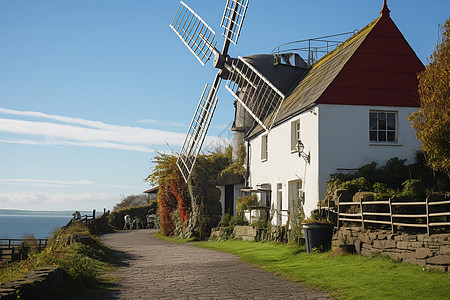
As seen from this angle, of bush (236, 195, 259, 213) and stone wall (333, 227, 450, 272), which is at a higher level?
→ bush (236, 195, 259, 213)

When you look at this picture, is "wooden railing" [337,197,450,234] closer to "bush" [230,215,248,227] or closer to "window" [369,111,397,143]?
"window" [369,111,397,143]

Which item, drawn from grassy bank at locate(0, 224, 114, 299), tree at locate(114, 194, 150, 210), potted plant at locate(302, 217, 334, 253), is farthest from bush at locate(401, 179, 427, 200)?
tree at locate(114, 194, 150, 210)

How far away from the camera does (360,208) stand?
47.2 ft

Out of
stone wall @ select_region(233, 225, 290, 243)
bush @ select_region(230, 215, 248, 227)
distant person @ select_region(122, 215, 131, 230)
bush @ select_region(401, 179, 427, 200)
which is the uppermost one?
bush @ select_region(401, 179, 427, 200)

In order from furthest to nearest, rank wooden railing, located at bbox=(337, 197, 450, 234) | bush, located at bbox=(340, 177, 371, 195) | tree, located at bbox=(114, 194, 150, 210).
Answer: tree, located at bbox=(114, 194, 150, 210) → bush, located at bbox=(340, 177, 371, 195) → wooden railing, located at bbox=(337, 197, 450, 234)

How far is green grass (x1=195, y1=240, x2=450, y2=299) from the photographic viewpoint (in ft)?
30.5

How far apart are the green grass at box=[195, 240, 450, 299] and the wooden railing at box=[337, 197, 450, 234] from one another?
3.36 feet

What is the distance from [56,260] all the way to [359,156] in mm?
11369

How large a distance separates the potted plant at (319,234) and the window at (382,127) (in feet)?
15.6

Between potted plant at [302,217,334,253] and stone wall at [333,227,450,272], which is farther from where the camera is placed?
potted plant at [302,217,334,253]

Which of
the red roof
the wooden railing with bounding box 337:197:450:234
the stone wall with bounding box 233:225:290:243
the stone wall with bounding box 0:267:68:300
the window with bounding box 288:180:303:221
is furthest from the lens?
the window with bounding box 288:180:303:221

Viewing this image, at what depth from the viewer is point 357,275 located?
11250 mm

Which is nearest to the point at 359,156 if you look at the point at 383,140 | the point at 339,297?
the point at 383,140

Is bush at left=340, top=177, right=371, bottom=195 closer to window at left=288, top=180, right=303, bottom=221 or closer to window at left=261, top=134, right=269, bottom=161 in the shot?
window at left=288, top=180, right=303, bottom=221
